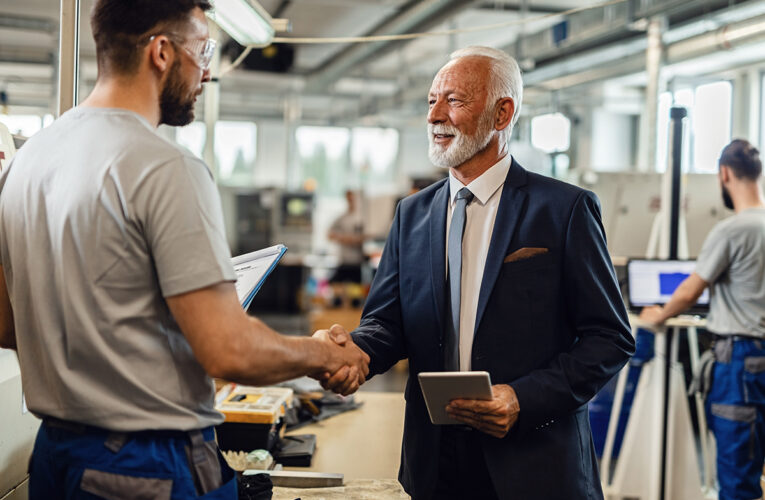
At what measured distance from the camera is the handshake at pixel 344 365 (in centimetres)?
156

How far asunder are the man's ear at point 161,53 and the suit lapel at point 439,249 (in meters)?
0.81

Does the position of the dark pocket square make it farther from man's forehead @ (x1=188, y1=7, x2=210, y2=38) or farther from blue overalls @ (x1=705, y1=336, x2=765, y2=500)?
blue overalls @ (x1=705, y1=336, x2=765, y2=500)

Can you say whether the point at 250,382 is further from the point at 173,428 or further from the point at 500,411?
the point at 500,411

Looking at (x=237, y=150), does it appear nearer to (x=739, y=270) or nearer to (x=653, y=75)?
(x=653, y=75)

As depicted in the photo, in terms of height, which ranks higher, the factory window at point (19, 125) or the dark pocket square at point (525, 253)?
the factory window at point (19, 125)

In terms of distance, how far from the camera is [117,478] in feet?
3.41

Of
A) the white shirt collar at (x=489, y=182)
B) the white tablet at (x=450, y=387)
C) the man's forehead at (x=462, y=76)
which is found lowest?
the white tablet at (x=450, y=387)

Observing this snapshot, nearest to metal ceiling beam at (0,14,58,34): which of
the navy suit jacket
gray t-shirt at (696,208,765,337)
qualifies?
gray t-shirt at (696,208,765,337)

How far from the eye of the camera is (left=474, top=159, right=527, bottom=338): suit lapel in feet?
5.22

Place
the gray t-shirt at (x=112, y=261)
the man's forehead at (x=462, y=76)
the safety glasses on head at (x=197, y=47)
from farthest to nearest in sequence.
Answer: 1. the man's forehead at (x=462, y=76)
2. the safety glasses on head at (x=197, y=47)
3. the gray t-shirt at (x=112, y=261)

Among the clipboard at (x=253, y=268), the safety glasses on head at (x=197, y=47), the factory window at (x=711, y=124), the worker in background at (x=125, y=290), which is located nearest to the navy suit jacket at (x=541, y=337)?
the clipboard at (x=253, y=268)

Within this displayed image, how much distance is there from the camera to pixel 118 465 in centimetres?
105

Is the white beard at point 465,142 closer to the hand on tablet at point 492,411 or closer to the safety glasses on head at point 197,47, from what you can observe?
the hand on tablet at point 492,411

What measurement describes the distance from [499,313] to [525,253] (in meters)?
0.15
